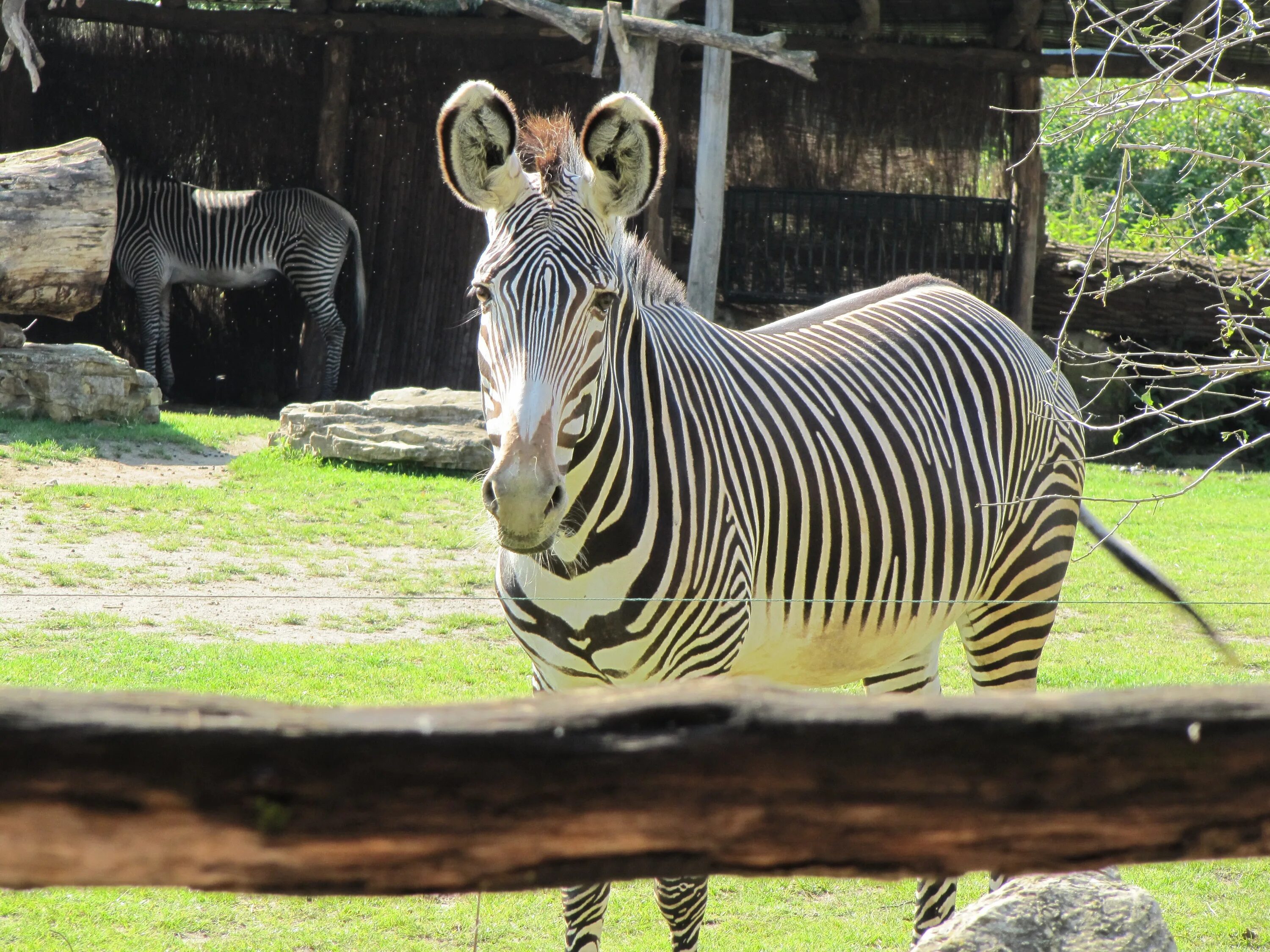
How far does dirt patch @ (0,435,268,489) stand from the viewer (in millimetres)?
7305

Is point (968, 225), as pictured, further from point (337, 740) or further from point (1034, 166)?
point (337, 740)

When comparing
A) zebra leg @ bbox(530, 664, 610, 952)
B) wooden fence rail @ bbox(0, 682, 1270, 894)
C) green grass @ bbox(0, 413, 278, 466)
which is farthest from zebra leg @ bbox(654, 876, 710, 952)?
green grass @ bbox(0, 413, 278, 466)

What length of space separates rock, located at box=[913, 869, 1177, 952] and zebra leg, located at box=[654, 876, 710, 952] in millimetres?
576

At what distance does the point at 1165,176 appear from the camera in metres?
20.7

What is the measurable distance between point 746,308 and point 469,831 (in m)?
10.8

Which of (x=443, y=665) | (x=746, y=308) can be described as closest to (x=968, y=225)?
(x=746, y=308)

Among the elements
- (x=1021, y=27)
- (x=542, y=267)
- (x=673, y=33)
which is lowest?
(x=542, y=267)

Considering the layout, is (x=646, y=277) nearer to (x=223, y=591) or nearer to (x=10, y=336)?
(x=223, y=591)

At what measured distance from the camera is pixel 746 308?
1168 cm

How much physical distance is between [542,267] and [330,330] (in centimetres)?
1063

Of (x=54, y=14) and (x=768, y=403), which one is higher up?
(x=54, y=14)

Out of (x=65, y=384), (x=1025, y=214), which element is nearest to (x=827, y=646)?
(x=65, y=384)

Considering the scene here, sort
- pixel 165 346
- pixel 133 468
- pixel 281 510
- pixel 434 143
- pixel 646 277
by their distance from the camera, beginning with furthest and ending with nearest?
pixel 434 143
pixel 165 346
pixel 133 468
pixel 281 510
pixel 646 277

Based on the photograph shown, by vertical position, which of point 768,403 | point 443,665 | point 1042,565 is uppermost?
point 768,403
